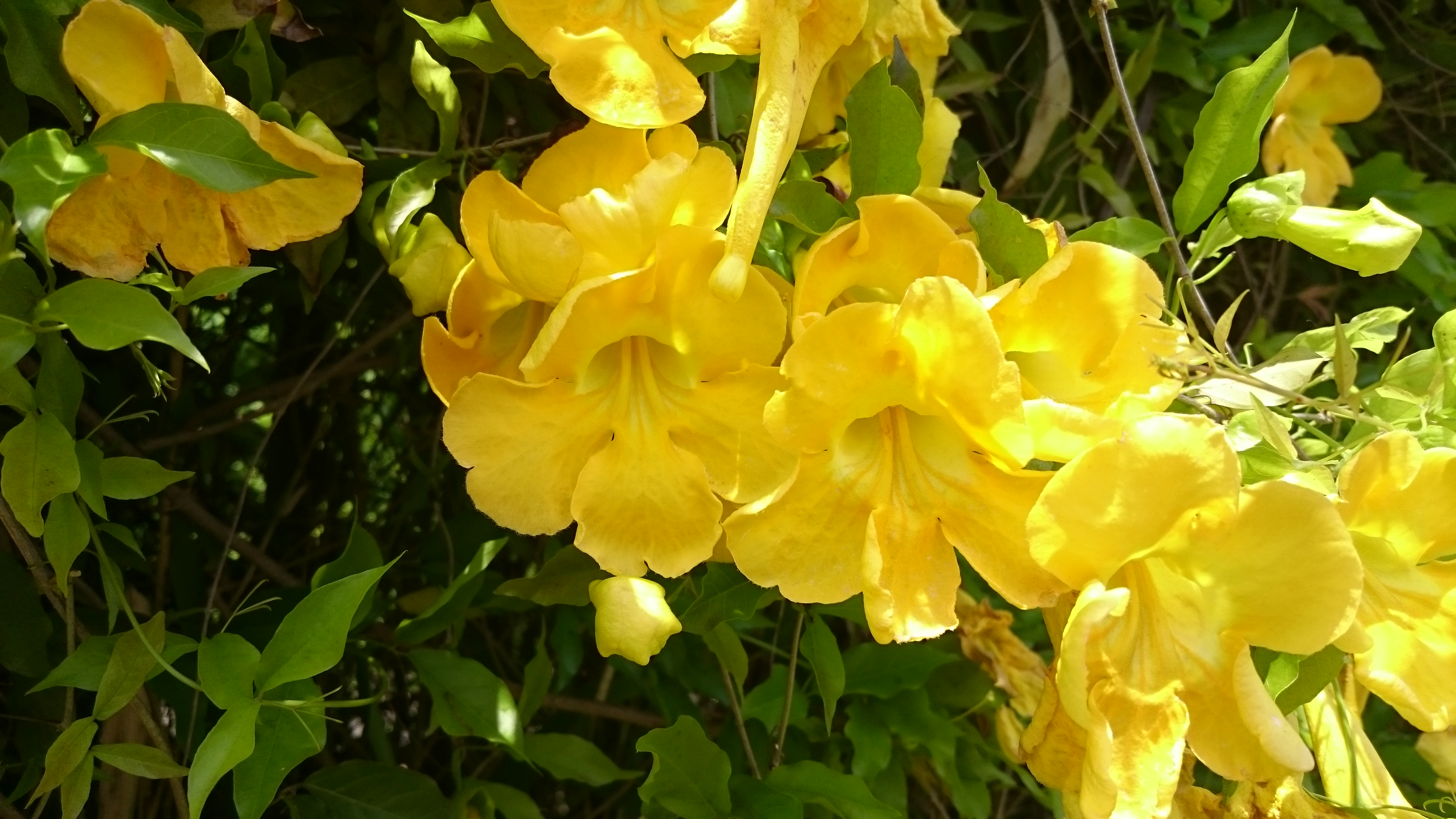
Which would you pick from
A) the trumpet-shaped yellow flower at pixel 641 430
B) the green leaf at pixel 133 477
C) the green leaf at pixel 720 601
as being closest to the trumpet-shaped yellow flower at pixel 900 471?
the trumpet-shaped yellow flower at pixel 641 430

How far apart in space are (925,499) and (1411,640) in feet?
0.93

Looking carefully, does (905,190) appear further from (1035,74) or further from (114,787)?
(114,787)

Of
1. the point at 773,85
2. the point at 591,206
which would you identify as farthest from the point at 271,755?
the point at 773,85

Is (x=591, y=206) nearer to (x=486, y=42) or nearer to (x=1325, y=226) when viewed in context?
(x=486, y=42)

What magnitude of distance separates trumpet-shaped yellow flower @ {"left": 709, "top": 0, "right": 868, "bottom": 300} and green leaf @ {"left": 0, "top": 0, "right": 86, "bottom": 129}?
1.19 feet

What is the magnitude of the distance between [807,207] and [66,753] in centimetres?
55

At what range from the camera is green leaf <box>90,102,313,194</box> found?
542 millimetres

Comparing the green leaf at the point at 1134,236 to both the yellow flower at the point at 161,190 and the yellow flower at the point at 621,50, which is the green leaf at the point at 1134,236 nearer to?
the yellow flower at the point at 621,50

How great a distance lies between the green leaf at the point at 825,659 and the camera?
0.82m

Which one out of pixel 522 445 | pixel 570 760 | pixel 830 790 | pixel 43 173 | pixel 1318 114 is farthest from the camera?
pixel 1318 114

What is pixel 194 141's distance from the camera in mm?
548

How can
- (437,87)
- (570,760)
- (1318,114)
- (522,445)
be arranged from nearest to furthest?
(522,445), (437,87), (570,760), (1318,114)

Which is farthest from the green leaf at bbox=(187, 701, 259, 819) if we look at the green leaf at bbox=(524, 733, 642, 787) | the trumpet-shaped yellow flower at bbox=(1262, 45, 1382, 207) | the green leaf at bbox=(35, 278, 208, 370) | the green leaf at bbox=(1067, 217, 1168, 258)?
the trumpet-shaped yellow flower at bbox=(1262, 45, 1382, 207)

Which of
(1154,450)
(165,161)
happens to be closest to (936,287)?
(1154,450)
